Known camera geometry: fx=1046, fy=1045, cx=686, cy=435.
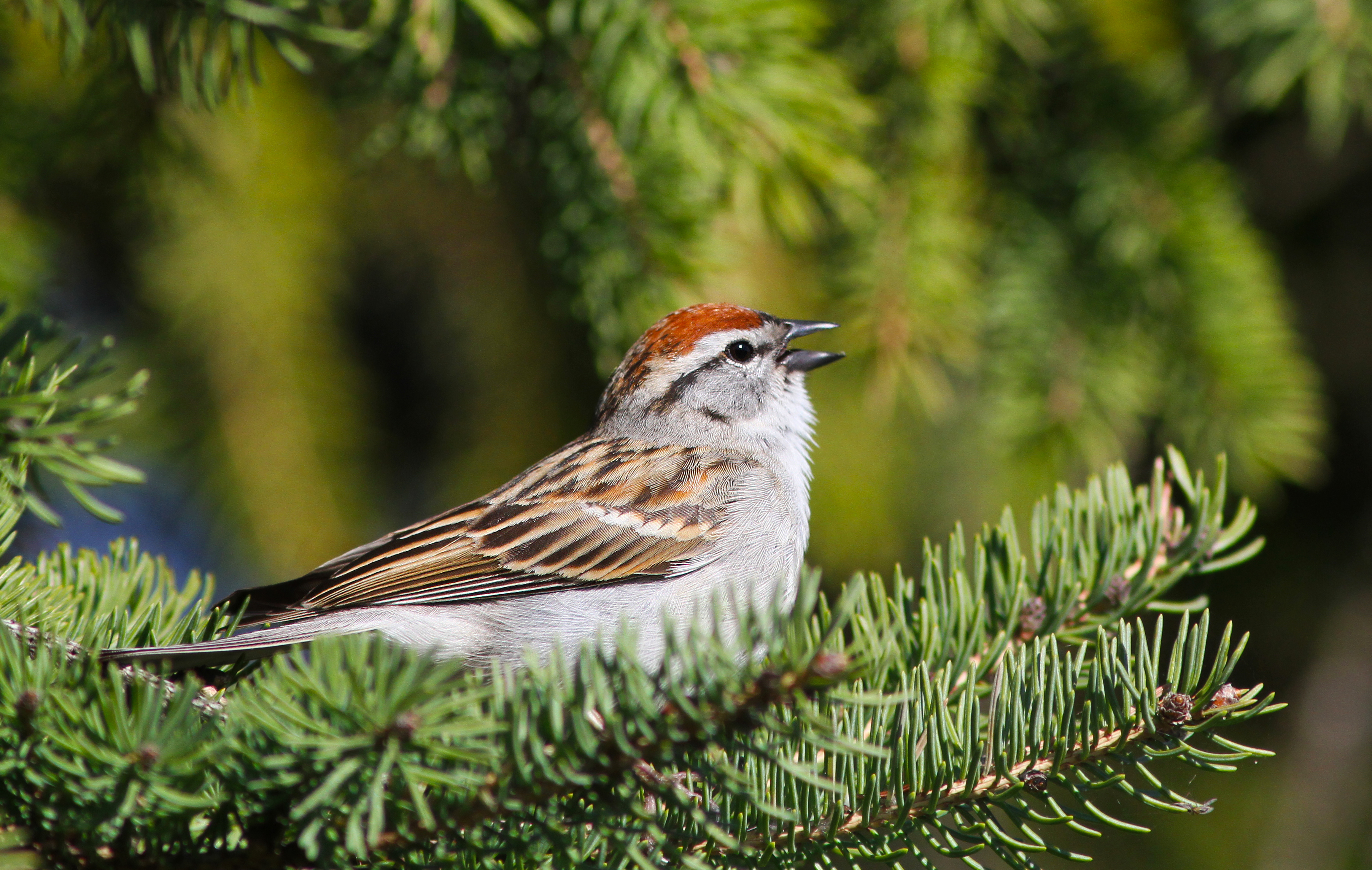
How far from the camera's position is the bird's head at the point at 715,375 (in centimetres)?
269

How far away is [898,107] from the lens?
2346 mm

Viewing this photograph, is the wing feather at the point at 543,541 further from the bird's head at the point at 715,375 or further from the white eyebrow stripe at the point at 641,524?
the bird's head at the point at 715,375

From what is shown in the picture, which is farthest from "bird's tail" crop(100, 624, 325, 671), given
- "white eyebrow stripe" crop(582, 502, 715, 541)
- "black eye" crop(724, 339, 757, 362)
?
"black eye" crop(724, 339, 757, 362)

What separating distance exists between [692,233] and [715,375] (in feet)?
2.73

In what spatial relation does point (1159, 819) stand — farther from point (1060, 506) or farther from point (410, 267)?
point (410, 267)

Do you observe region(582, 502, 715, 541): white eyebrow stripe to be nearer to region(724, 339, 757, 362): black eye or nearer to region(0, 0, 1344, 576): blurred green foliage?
region(0, 0, 1344, 576): blurred green foliage

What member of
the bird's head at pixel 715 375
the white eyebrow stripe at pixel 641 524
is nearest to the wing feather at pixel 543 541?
the white eyebrow stripe at pixel 641 524

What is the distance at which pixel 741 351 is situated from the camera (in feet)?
9.32

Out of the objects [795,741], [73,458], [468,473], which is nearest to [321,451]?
[468,473]

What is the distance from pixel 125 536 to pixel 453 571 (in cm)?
65

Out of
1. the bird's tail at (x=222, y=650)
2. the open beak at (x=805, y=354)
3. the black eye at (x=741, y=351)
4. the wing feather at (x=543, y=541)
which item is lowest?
the bird's tail at (x=222, y=650)

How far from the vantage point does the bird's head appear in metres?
2.69

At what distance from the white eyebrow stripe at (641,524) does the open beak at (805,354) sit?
564 mm

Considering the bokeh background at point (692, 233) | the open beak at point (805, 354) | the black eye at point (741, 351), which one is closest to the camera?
the bokeh background at point (692, 233)
